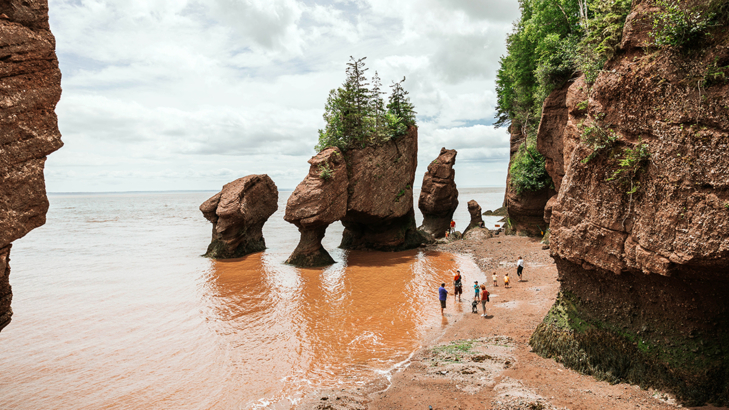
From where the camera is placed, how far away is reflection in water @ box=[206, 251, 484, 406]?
10.8 m

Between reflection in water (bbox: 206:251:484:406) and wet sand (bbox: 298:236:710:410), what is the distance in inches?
37.5

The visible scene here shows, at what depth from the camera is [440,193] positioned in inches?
1404

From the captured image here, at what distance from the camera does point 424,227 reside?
3838cm

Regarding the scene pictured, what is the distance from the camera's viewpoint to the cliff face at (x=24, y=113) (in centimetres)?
607

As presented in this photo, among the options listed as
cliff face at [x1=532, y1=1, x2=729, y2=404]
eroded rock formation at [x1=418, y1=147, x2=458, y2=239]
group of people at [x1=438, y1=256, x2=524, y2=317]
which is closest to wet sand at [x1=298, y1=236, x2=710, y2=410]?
group of people at [x1=438, y1=256, x2=524, y2=317]

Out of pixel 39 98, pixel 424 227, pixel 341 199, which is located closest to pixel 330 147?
pixel 341 199

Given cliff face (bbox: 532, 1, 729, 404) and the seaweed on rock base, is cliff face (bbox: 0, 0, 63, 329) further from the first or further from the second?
the seaweed on rock base

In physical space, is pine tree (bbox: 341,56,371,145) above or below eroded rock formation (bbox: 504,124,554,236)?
above

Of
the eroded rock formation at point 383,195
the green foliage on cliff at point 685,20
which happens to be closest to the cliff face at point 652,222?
the green foliage on cliff at point 685,20

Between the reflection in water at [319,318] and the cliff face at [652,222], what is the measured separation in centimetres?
613

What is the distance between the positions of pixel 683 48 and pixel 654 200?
323 cm

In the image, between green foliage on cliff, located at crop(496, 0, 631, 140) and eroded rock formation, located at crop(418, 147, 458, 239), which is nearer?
green foliage on cliff, located at crop(496, 0, 631, 140)

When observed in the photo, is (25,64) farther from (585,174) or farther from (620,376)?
(620,376)

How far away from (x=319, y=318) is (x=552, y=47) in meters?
22.2
